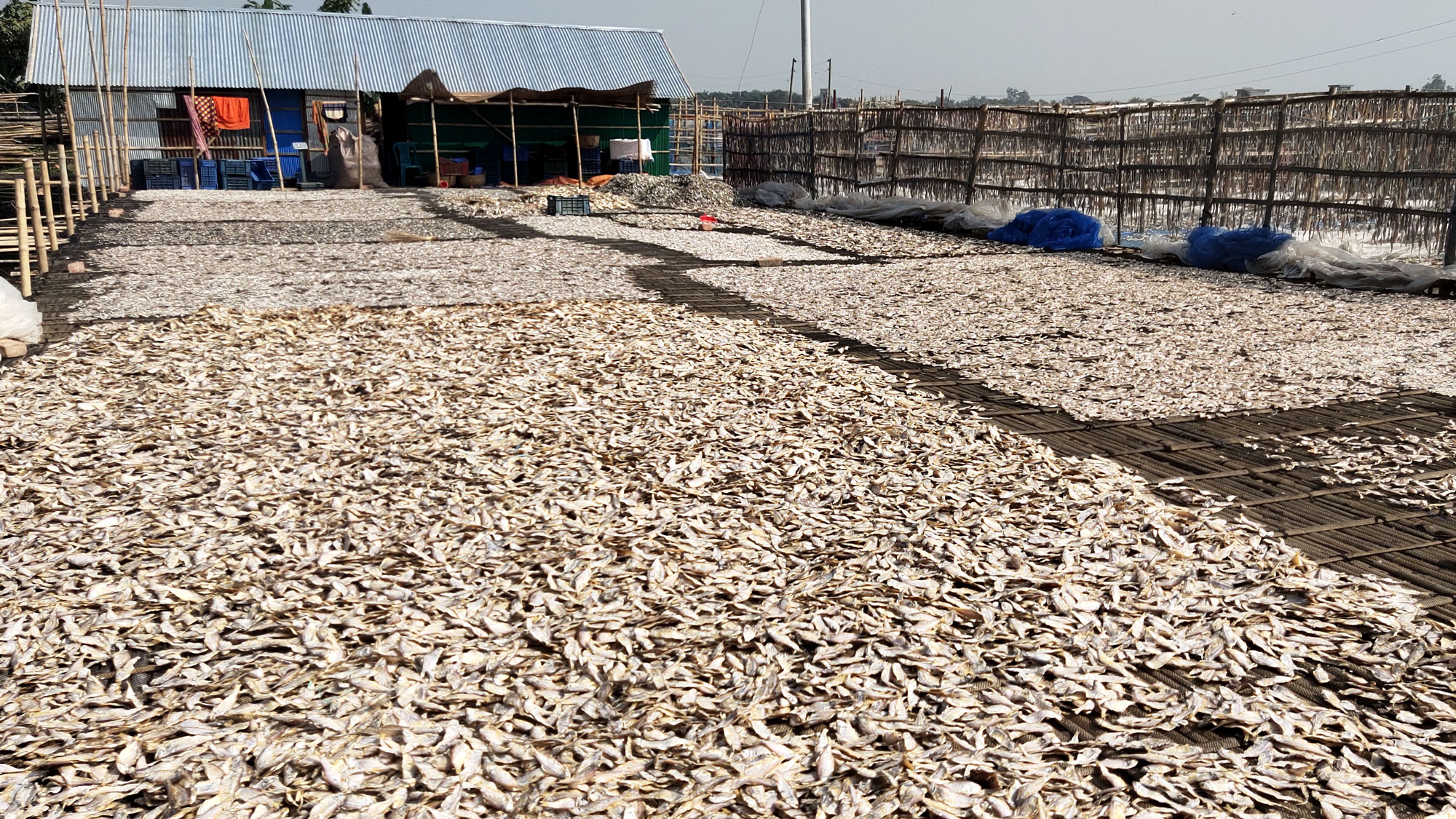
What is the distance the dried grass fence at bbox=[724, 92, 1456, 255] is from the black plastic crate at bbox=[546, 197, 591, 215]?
154 inches

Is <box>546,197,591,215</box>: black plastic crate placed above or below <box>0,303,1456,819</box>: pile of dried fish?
above

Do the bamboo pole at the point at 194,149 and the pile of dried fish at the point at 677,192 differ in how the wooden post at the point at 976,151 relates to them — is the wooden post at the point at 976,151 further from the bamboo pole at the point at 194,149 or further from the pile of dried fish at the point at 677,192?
the bamboo pole at the point at 194,149

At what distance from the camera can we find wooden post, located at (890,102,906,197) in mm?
14797

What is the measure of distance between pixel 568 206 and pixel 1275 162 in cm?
904

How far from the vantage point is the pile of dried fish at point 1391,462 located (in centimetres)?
369

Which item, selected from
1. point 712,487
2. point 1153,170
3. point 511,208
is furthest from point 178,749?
point 511,208

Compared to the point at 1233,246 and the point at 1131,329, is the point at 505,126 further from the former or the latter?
the point at 1131,329

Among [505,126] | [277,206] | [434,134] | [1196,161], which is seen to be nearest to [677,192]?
[434,134]

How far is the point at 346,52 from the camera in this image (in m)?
25.1

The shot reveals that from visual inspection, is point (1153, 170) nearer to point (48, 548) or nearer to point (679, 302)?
point (679, 302)

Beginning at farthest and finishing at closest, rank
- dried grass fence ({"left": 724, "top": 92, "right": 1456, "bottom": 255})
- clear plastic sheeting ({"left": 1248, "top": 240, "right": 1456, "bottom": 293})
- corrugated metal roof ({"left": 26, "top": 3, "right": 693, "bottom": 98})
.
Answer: corrugated metal roof ({"left": 26, "top": 3, "right": 693, "bottom": 98})
dried grass fence ({"left": 724, "top": 92, "right": 1456, "bottom": 255})
clear plastic sheeting ({"left": 1248, "top": 240, "right": 1456, "bottom": 293})

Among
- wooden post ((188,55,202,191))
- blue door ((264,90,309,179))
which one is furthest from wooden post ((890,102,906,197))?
blue door ((264,90,309,179))

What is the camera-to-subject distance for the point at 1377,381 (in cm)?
522

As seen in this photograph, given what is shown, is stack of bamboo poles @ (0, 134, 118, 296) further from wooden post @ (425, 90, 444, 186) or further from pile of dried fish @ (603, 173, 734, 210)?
pile of dried fish @ (603, 173, 734, 210)
